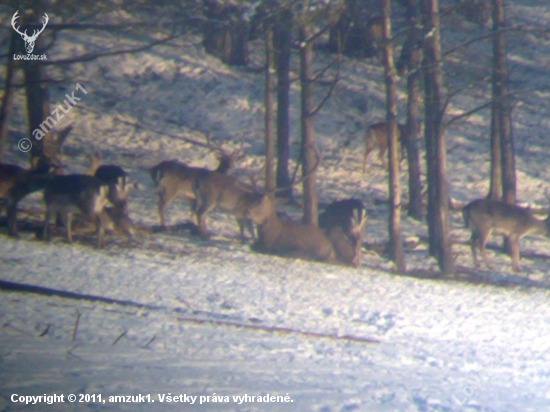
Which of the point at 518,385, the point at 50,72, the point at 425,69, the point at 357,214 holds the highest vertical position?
the point at 50,72

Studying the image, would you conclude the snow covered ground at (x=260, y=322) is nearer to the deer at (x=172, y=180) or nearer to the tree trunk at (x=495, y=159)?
the deer at (x=172, y=180)

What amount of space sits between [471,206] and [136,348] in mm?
10196

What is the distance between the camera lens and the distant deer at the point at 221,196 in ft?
47.8

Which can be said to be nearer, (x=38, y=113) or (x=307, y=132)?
(x=38, y=113)

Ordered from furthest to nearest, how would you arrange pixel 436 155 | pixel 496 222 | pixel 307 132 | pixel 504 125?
pixel 504 125
pixel 496 222
pixel 307 132
pixel 436 155

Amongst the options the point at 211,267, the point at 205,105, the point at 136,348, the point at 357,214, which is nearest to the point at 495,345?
the point at 136,348

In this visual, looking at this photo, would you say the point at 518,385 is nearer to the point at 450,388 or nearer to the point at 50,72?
the point at 450,388

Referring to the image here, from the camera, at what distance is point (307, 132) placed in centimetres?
1414

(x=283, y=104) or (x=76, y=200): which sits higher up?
(x=283, y=104)

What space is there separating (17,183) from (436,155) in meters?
7.23

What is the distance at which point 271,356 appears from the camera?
6.77m

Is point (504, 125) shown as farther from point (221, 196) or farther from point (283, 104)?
Answer: point (221, 196)

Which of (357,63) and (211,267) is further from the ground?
(357,63)

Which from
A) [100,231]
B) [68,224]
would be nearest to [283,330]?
[100,231]
